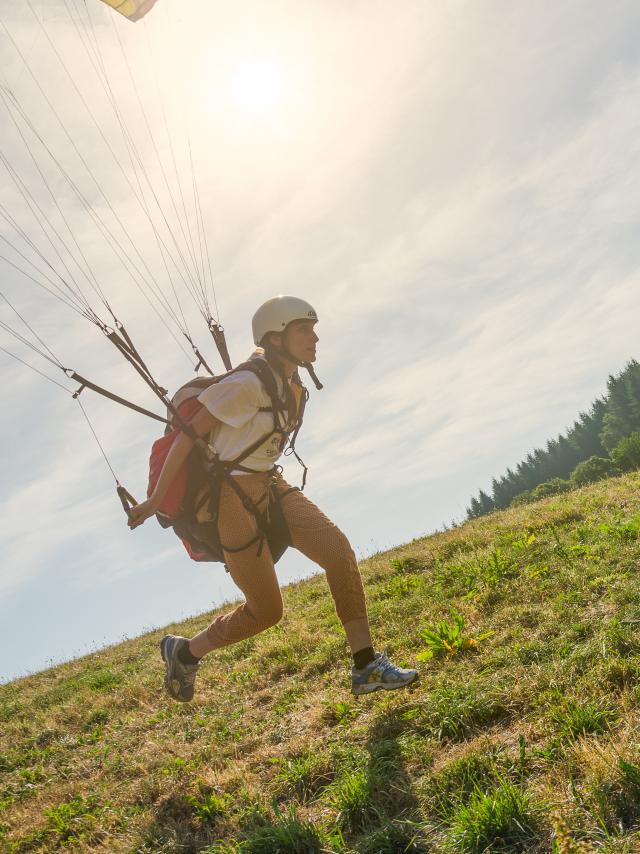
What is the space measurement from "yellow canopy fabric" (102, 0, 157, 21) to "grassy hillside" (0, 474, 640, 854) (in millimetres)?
9913

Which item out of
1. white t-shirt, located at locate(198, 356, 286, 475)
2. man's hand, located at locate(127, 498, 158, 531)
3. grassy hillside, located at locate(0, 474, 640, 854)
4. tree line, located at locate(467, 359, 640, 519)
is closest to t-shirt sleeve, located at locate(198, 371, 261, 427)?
white t-shirt, located at locate(198, 356, 286, 475)

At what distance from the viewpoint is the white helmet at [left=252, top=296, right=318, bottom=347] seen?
5715 millimetres

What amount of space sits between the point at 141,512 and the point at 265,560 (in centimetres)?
106

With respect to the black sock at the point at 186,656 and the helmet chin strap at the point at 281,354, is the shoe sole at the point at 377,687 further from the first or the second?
the helmet chin strap at the point at 281,354

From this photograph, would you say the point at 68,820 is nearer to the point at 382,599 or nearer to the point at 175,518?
the point at 175,518

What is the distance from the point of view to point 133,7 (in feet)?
35.9

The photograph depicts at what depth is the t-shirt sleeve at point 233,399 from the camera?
5.18 meters

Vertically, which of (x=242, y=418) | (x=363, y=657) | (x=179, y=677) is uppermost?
(x=242, y=418)

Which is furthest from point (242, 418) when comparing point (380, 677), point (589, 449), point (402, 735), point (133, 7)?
point (589, 449)

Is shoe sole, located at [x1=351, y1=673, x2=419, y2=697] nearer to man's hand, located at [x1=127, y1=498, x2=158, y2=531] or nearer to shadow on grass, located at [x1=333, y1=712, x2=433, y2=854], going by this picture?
shadow on grass, located at [x1=333, y1=712, x2=433, y2=854]

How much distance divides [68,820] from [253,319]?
13.7ft

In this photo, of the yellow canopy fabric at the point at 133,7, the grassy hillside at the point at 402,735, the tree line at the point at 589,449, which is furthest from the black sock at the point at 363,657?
the tree line at the point at 589,449

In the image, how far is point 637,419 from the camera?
107 m

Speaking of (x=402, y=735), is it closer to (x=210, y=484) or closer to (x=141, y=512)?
(x=210, y=484)
